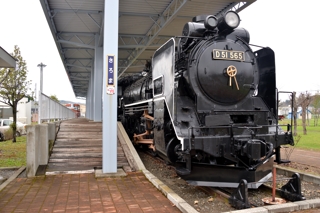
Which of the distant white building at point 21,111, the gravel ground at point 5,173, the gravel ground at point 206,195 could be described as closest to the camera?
the gravel ground at point 206,195

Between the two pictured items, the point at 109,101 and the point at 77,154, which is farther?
the point at 77,154

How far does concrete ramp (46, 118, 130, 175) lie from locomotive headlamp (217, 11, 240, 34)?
13.9ft

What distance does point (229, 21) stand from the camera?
19.3 ft

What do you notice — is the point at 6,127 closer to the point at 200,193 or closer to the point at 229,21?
the point at 200,193

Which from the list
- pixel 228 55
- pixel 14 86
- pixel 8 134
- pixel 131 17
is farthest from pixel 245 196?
pixel 8 134

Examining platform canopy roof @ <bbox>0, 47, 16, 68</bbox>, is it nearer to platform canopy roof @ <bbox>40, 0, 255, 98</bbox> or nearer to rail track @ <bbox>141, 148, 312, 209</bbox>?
platform canopy roof @ <bbox>40, 0, 255, 98</bbox>

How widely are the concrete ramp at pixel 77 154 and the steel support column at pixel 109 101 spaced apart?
2.24ft

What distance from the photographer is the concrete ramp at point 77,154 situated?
24.1 ft

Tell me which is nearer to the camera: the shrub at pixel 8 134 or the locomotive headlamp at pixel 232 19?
the locomotive headlamp at pixel 232 19

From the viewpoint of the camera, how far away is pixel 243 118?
6090mm

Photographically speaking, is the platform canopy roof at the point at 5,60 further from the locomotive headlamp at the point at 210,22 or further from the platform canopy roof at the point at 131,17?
the locomotive headlamp at the point at 210,22

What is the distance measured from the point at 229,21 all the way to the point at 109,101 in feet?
10.8

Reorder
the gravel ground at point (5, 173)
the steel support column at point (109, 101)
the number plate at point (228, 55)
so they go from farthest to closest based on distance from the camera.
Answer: the steel support column at point (109, 101) < the gravel ground at point (5, 173) < the number plate at point (228, 55)

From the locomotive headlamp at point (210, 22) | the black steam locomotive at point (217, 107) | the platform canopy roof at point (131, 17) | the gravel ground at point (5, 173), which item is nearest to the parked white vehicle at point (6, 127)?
the platform canopy roof at point (131, 17)
